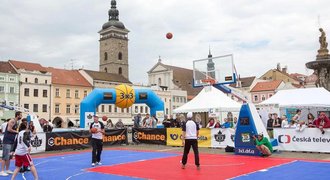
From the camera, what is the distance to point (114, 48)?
320 feet

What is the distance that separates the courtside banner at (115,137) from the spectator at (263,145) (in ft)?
33.5

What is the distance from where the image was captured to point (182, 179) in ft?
33.2

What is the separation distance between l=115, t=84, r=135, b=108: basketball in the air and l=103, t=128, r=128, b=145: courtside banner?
7.55 feet

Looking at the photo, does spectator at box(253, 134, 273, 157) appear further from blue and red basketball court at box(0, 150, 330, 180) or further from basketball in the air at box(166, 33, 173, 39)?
basketball in the air at box(166, 33, 173, 39)

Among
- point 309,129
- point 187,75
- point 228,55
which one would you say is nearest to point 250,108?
point 309,129

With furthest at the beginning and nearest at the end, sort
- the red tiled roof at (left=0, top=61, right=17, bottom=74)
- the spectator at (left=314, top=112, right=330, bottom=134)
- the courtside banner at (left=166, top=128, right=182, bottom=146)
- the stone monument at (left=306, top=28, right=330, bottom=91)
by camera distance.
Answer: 1. the red tiled roof at (left=0, top=61, right=17, bottom=74)
2. the stone monument at (left=306, top=28, right=330, bottom=91)
3. the courtside banner at (left=166, top=128, right=182, bottom=146)
4. the spectator at (left=314, top=112, right=330, bottom=134)

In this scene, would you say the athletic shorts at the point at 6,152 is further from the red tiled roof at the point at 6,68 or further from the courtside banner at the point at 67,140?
the red tiled roof at the point at 6,68

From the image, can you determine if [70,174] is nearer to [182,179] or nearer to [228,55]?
[182,179]

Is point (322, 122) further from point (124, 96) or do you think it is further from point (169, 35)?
point (124, 96)

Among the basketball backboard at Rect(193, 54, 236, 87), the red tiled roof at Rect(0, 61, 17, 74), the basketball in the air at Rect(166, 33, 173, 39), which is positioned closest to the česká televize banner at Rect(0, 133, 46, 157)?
the basketball in the air at Rect(166, 33, 173, 39)

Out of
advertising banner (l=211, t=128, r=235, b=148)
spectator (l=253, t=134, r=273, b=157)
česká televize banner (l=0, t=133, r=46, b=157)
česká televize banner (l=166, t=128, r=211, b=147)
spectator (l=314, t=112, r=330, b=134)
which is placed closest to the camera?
spectator (l=253, t=134, r=273, b=157)

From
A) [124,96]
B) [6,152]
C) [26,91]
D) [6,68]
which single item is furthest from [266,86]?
[6,152]

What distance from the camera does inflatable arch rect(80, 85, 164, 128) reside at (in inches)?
914

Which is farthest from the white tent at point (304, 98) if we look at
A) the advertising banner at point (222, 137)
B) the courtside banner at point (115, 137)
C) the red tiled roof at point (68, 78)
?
the red tiled roof at point (68, 78)
